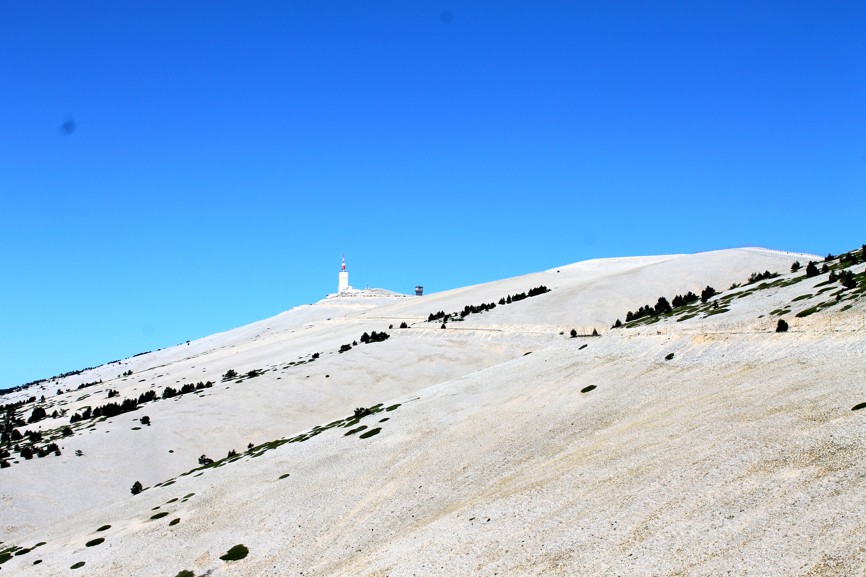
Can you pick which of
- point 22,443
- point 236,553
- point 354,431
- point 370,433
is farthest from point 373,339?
point 236,553

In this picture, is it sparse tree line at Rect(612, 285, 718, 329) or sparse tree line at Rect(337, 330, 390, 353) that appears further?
sparse tree line at Rect(337, 330, 390, 353)

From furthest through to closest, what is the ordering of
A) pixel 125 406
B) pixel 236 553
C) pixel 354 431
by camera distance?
pixel 125 406 → pixel 354 431 → pixel 236 553

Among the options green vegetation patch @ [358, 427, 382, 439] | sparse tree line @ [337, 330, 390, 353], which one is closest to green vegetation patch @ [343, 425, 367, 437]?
green vegetation patch @ [358, 427, 382, 439]

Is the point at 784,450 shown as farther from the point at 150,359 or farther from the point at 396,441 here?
the point at 150,359

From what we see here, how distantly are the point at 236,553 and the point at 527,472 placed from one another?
437 inches

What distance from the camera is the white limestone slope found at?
17484 millimetres

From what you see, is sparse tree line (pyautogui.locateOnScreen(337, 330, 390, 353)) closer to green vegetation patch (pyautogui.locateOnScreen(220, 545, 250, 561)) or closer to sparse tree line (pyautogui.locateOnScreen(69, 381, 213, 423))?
sparse tree line (pyautogui.locateOnScreen(69, 381, 213, 423))

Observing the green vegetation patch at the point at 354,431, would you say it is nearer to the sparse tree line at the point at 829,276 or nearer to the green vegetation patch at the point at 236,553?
the green vegetation patch at the point at 236,553

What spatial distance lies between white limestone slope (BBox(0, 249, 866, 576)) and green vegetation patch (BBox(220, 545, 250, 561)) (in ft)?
1.55

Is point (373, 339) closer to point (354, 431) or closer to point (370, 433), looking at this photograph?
point (354, 431)

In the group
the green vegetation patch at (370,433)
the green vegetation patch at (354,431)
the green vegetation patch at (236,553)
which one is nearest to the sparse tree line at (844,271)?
the green vegetation patch at (370,433)

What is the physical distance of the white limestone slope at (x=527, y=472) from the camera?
1748 centimetres

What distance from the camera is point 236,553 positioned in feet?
89.6

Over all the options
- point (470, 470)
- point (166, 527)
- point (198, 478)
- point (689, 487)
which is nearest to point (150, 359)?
point (198, 478)
